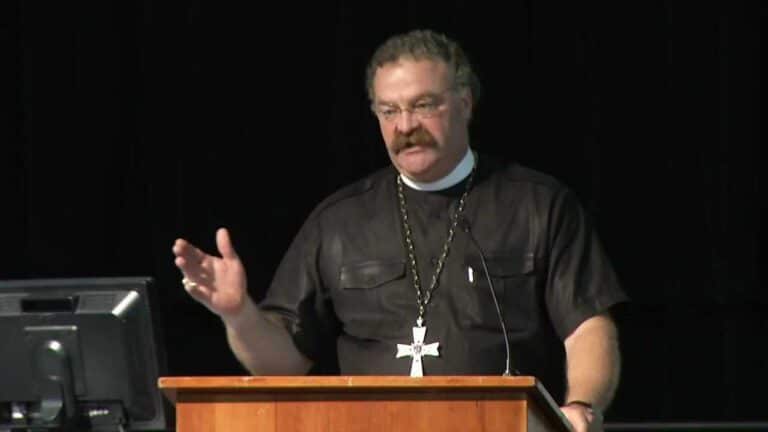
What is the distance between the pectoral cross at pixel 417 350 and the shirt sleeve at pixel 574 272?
0.29m

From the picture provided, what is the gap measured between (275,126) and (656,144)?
4.01 feet

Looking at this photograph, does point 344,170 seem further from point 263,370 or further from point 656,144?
point 263,370

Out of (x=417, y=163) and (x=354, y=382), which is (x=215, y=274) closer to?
(x=354, y=382)

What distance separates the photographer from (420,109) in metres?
4.54

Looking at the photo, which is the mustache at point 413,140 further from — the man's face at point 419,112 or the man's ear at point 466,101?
the man's ear at point 466,101

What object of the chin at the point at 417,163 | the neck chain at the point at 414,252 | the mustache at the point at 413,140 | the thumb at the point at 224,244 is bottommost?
the neck chain at the point at 414,252

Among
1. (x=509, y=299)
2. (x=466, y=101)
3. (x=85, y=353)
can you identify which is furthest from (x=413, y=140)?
(x=85, y=353)

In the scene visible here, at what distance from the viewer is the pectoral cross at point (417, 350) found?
176 inches

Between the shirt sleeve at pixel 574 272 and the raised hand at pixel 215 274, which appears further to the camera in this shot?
the shirt sleeve at pixel 574 272

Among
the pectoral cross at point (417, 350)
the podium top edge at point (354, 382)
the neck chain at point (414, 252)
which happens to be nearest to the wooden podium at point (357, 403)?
the podium top edge at point (354, 382)

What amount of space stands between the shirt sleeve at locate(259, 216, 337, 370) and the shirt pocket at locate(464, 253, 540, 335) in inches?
14.6

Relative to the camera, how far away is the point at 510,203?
4691mm

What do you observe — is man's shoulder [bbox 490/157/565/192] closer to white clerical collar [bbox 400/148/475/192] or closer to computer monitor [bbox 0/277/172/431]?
white clerical collar [bbox 400/148/475/192]

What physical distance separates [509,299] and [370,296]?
12.5 inches
